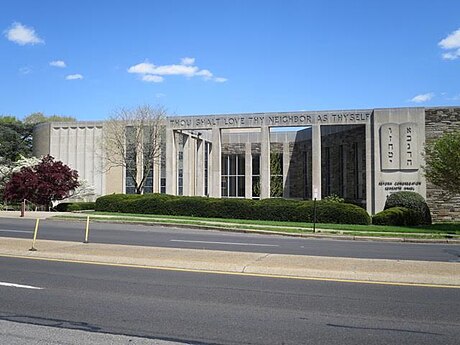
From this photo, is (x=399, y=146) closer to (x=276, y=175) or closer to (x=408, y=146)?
(x=408, y=146)

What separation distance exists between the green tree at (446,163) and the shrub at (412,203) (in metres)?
2.89

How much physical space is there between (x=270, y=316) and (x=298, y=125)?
2889 cm

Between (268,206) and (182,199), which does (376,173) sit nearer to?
(268,206)

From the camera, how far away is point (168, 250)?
12.5m

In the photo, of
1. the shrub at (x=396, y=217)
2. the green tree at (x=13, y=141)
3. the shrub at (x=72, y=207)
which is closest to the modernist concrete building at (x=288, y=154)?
the shrub at (x=396, y=217)

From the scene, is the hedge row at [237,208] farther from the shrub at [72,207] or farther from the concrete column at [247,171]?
the concrete column at [247,171]

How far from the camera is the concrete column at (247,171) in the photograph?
40.8 m

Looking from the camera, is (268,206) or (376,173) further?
(376,173)

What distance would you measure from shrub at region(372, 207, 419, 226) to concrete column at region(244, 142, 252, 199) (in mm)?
15497

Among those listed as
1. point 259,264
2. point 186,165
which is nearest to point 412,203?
point 186,165

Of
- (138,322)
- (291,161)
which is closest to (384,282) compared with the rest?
(138,322)

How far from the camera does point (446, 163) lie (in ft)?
79.2

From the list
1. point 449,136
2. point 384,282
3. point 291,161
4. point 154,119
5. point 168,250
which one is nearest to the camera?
point 384,282

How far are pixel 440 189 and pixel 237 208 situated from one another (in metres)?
14.5
